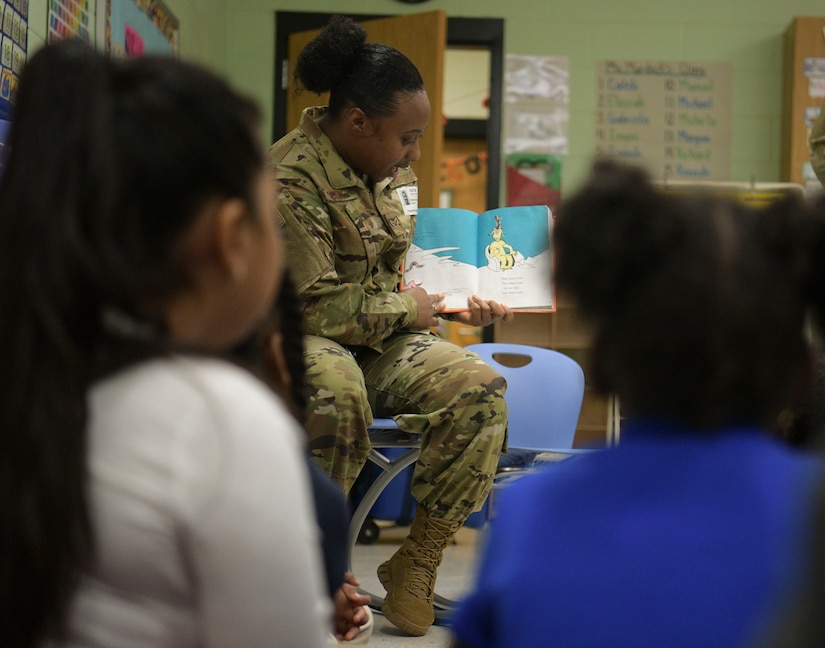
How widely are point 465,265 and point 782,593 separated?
1.71m

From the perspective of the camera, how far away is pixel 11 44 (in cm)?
204

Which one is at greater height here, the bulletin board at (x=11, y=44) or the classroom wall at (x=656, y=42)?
the classroom wall at (x=656, y=42)

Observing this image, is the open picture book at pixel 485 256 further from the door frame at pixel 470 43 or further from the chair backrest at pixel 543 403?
the door frame at pixel 470 43

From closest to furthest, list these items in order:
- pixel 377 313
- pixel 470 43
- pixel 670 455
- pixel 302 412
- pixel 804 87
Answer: pixel 670 455 → pixel 302 412 → pixel 377 313 → pixel 804 87 → pixel 470 43

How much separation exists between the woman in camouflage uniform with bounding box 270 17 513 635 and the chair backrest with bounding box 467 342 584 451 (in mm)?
716

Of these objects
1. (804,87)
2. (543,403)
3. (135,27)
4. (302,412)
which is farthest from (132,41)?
(804,87)

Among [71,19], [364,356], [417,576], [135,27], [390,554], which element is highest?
[135,27]

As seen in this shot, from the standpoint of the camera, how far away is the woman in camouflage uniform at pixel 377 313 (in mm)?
1944

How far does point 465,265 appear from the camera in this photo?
2.25 m

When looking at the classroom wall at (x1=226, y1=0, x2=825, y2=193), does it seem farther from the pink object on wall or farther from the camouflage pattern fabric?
the camouflage pattern fabric

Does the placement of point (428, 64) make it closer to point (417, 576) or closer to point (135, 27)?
point (135, 27)

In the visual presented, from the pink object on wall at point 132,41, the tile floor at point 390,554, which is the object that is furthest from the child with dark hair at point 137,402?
the pink object on wall at point 132,41

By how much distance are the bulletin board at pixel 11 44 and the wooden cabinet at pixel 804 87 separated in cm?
361

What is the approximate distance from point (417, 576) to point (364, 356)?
504mm
